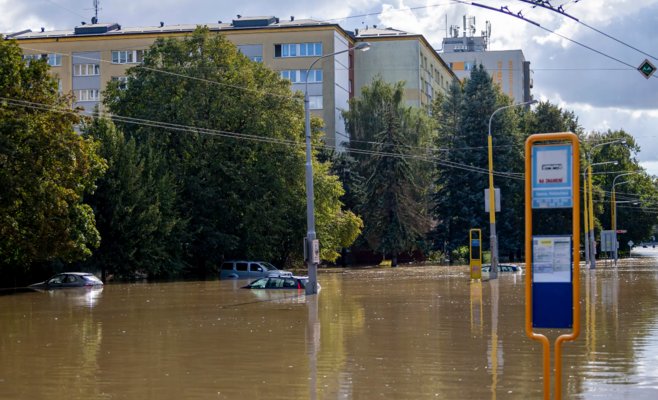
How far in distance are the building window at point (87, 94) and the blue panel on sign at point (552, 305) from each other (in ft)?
307

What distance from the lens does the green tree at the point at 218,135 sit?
6172cm

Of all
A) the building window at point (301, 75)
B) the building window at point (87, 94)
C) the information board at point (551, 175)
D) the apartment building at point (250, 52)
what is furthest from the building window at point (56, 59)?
the information board at point (551, 175)

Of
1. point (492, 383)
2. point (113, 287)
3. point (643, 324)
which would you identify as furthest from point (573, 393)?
point (113, 287)

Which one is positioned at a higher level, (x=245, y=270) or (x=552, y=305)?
(x=552, y=305)

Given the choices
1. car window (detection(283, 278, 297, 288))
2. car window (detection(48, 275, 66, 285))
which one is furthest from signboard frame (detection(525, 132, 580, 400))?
car window (detection(48, 275, 66, 285))

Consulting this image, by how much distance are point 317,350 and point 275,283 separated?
23948 mm

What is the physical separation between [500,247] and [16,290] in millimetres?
46277

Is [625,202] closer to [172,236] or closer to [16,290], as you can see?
[172,236]

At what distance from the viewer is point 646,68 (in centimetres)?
2052

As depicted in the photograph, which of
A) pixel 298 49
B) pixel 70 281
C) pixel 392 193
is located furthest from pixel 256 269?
pixel 298 49

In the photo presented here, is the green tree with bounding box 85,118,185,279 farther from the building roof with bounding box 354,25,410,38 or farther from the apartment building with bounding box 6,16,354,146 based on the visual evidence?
the building roof with bounding box 354,25,410,38

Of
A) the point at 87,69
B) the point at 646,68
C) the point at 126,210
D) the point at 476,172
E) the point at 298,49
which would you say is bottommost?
the point at 126,210

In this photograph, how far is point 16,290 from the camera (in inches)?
1948

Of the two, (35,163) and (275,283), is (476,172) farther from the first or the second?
(35,163)
